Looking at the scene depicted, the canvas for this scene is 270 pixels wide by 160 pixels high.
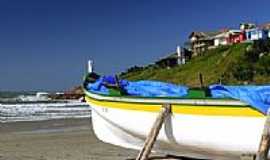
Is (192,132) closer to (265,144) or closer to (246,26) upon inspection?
(265,144)

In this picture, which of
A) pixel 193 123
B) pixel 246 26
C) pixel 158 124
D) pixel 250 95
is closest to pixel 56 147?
pixel 158 124

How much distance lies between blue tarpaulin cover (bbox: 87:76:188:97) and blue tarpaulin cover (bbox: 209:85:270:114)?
65 cm

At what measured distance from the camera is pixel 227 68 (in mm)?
85250

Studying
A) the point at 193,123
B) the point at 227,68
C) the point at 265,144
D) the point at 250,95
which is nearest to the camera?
the point at 265,144

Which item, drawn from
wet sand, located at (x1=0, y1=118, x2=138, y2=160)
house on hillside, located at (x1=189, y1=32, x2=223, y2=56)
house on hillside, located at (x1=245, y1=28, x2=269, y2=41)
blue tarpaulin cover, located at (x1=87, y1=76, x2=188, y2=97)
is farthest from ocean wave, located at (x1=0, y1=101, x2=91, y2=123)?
house on hillside, located at (x1=189, y1=32, x2=223, y2=56)

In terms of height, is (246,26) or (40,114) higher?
(246,26)

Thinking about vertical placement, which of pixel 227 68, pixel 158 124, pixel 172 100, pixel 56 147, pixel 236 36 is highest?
pixel 236 36

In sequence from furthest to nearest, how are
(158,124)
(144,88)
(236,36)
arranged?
1. (236,36)
2. (144,88)
3. (158,124)

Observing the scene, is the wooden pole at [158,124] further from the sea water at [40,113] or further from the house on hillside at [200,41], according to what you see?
the house on hillside at [200,41]

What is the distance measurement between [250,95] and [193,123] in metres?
1.05

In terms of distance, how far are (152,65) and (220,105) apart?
10630 cm

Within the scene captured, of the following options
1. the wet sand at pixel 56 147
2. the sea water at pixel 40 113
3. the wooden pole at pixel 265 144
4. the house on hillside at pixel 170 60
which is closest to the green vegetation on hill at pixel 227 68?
the house on hillside at pixel 170 60

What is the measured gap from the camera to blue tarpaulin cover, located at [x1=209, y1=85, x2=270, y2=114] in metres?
7.54

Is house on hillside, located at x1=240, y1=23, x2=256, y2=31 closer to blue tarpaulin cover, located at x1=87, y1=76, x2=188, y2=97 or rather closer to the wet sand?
the wet sand
